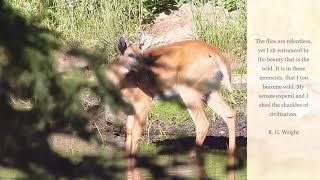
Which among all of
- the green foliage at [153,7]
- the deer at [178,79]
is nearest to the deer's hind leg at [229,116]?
the deer at [178,79]

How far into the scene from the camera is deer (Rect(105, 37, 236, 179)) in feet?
14.4

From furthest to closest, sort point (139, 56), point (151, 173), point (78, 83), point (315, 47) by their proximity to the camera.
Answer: point (315, 47) < point (139, 56) < point (151, 173) < point (78, 83)

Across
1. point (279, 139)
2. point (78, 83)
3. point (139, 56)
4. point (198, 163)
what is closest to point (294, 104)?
point (279, 139)

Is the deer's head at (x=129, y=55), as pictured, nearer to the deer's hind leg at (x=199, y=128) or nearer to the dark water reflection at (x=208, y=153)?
the deer's hind leg at (x=199, y=128)

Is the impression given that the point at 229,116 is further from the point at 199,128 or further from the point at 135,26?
the point at 135,26

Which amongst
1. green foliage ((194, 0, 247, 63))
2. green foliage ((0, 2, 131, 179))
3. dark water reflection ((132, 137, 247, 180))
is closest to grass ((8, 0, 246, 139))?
green foliage ((194, 0, 247, 63))

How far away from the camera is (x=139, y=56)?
454cm

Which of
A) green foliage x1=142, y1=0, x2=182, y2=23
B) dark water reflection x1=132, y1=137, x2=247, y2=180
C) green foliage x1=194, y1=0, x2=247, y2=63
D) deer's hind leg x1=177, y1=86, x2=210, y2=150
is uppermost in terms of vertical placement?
green foliage x1=142, y1=0, x2=182, y2=23

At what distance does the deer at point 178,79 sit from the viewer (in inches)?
173

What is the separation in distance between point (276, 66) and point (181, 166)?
80 centimetres

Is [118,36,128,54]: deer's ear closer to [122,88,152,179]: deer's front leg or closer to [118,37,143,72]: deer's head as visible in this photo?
[118,37,143,72]: deer's head

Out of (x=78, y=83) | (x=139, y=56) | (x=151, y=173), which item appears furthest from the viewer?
(x=139, y=56)

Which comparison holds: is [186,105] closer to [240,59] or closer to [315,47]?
[240,59]

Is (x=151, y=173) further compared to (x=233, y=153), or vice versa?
(x=233, y=153)
